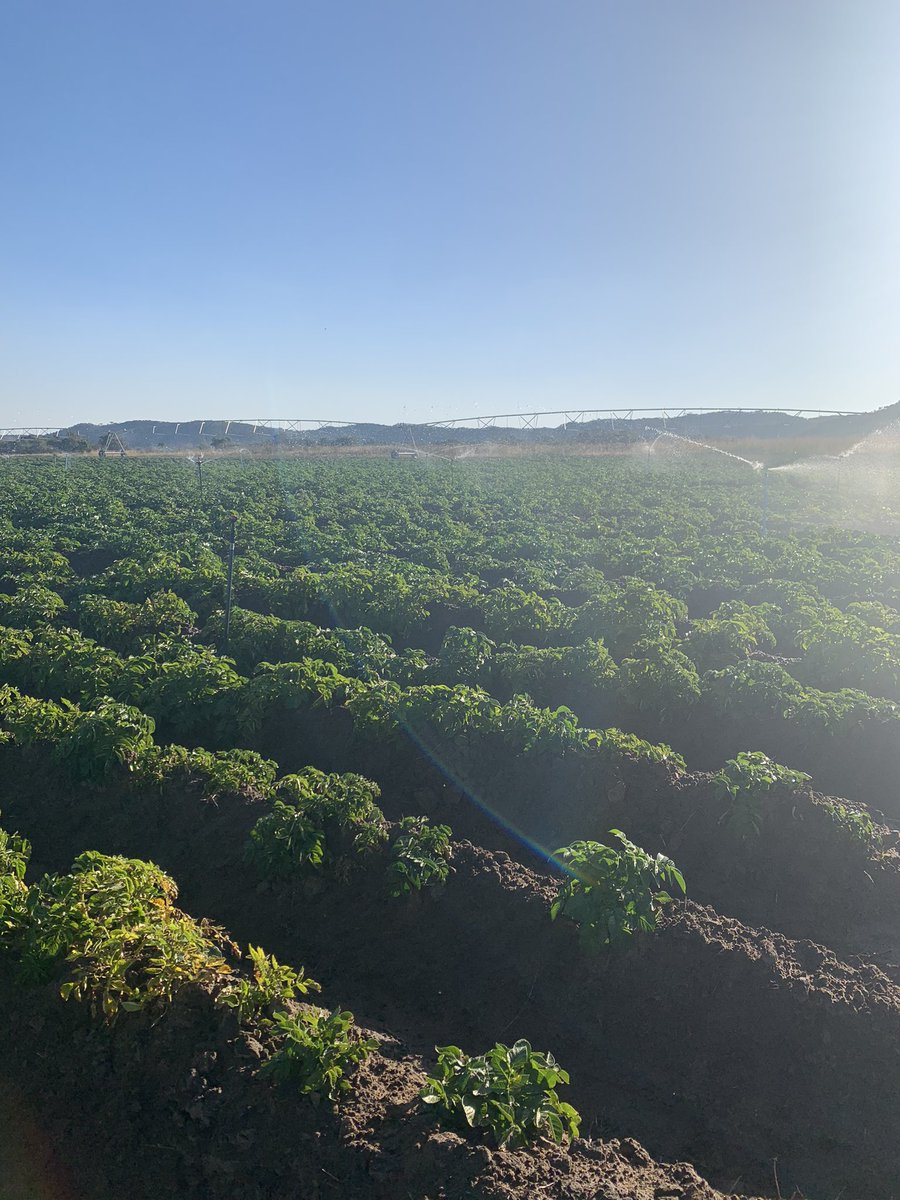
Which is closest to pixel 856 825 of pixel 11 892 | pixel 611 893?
pixel 611 893

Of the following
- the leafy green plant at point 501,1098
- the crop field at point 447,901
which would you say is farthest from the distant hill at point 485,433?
the leafy green plant at point 501,1098

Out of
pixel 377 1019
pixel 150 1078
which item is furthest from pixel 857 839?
pixel 150 1078

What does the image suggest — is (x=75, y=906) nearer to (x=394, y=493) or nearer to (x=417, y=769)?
(x=417, y=769)

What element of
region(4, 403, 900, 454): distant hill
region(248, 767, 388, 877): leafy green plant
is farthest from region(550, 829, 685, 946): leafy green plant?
region(4, 403, 900, 454): distant hill

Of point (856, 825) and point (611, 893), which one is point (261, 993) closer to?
point (611, 893)

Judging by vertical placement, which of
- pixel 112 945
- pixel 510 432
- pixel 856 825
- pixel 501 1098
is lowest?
pixel 856 825

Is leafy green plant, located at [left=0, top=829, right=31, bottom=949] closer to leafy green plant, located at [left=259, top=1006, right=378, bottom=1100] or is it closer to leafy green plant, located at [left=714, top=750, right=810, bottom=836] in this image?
leafy green plant, located at [left=259, top=1006, right=378, bottom=1100]
